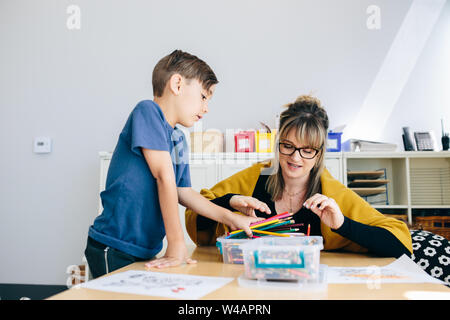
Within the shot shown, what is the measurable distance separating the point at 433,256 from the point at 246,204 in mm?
593

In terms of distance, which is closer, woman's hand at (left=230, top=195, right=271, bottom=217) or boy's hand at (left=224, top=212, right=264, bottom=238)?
boy's hand at (left=224, top=212, right=264, bottom=238)

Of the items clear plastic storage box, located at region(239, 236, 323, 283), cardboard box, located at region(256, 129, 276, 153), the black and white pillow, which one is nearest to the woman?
the black and white pillow

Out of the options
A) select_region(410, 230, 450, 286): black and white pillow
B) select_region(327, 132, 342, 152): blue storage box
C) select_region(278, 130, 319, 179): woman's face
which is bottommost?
select_region(410, 230, 450, 286): black and white pillow

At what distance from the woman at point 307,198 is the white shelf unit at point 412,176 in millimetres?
1296

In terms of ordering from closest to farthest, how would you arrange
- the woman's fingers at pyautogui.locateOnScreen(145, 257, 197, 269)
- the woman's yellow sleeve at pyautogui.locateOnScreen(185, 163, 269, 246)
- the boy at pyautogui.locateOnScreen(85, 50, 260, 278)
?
the woman's fingers at pyautogui.locateOnScreen(145, 257, 197, 269) → the boy at pyautogui.locateOnScreen(85, 50, 260, 278) → the woman's yellow sleeve at pyautogui.locateOnScreen(185, 163, 269, 246)

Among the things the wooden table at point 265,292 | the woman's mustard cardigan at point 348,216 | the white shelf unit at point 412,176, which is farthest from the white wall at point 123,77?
the wooden table at point 265,292

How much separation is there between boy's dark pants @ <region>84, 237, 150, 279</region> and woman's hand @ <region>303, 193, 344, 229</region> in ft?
1.58

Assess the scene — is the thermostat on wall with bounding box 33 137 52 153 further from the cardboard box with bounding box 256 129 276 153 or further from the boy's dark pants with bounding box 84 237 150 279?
the boy's dark pants with bounding box 84 237 150 279

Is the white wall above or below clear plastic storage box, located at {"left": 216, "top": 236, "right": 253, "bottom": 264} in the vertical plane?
above

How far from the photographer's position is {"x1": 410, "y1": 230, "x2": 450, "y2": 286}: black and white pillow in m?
1.15

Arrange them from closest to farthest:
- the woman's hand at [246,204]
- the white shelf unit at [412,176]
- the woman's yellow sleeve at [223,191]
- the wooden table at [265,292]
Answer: the wooden table at [265,292] < the woman's hand at [246,204] < the woman's yellow sleeve at [223,191] < the white shelf unit at [412,176]

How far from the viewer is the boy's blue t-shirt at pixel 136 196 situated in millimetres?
1017

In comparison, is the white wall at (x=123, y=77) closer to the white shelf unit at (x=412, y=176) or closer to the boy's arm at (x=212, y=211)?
the white shelf unit at (x=412, y=176)

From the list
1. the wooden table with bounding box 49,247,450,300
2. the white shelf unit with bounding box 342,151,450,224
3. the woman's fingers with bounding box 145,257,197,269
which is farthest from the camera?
the white shelf unit with bounding box 342,151,450,224
